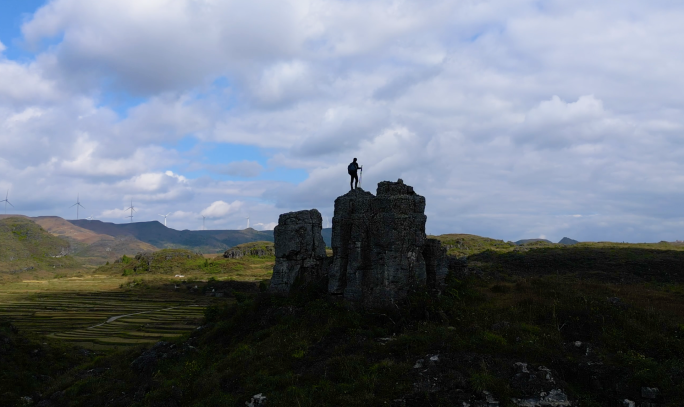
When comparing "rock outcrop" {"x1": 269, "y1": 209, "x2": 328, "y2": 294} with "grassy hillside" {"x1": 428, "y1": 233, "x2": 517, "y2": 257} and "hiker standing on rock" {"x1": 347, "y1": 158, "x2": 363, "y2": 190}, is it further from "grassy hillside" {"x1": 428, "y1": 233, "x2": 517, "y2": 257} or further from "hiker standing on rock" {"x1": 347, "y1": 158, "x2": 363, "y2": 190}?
"grassy hillside" {"x1": 428, "y1": 233, "x2": 517, "y2": 257}

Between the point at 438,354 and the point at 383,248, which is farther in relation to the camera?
the point at 383,248

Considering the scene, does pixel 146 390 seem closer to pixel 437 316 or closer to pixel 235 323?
pixel 235 323

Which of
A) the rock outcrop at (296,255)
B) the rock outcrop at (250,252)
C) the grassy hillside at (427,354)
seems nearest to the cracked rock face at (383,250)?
the grassy hillside at (427,354)

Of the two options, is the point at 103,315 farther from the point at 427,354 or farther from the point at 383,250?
the point at 427,354

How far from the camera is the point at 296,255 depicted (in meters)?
27.2

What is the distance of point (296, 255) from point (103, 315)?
5556 cm

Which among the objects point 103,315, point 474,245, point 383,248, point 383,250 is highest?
point 383,248

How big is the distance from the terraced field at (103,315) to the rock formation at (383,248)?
1313 inches

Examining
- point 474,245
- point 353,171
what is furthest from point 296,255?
point 474,245

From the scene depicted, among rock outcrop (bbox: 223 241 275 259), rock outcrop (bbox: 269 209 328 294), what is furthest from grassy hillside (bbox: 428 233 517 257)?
rock outcrop (bbox: 223 241 275 259)

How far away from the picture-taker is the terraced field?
50.4 meters

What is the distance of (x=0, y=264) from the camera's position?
152375 mm

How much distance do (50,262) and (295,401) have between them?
8325 inches

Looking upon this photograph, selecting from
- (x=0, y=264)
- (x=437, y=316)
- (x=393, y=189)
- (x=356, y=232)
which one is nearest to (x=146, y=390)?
(x=356, y=232)
